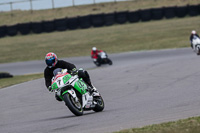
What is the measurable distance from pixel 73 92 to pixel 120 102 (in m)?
2.04

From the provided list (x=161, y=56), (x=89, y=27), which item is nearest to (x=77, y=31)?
(x=89, y=27)

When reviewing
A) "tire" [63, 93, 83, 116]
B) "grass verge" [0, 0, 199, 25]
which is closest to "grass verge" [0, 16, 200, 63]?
"grass verge" [0, 0, 199, 25]

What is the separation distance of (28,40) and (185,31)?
1325cm

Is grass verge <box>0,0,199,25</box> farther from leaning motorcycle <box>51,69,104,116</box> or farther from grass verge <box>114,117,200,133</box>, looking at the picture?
grass verge <box>114,117,200,133</box>

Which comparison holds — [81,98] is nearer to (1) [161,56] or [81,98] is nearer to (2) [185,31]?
(1) [161,56]

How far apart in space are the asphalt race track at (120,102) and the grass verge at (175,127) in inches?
16.8

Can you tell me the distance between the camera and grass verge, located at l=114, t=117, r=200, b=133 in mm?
5317

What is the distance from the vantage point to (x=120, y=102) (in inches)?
370

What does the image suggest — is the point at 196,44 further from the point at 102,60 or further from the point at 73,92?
the point at 73,92

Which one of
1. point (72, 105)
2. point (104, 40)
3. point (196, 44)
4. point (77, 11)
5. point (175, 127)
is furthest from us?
point (77, 11)

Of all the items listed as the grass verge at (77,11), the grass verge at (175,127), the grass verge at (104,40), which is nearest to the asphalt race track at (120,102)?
the grass verge at (175,127)

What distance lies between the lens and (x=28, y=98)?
447 inches

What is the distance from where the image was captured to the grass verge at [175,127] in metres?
5.32

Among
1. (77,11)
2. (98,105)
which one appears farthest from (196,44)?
(77,11)
